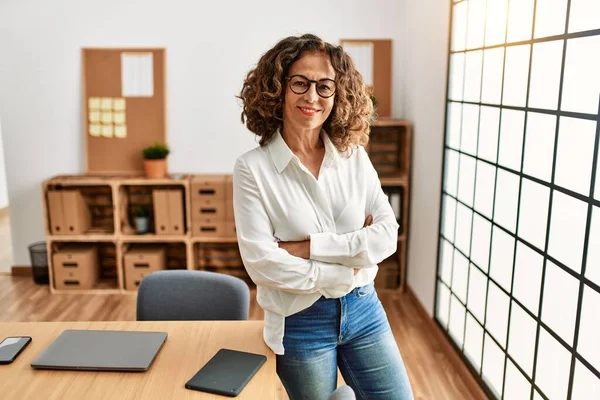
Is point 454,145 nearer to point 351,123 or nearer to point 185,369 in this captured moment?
point 351,123

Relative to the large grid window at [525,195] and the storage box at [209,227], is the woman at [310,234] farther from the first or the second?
the storage box at [209,227]

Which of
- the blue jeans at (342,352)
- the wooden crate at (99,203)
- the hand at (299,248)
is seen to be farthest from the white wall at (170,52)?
the blue jeans at (342,352)

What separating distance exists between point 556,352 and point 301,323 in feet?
3.76

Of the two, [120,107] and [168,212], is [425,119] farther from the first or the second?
[120,107]

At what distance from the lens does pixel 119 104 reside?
4.69 metres

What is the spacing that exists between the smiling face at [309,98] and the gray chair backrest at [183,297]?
79 centimetres

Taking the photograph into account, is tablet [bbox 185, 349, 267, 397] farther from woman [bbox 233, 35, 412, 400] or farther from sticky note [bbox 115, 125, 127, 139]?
sticky note [bbox 115, 125, 127, 139]

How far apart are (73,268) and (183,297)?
266 cm

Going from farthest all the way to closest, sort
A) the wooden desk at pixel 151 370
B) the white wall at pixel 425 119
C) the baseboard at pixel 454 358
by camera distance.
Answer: the white wall at pixel 425 119
the baseboard at pixel 454 358
the wooden desk at pixel 151 370

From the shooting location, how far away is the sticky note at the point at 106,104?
184 inches

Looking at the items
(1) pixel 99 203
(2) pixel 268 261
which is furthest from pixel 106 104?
(2) pixel 268 261

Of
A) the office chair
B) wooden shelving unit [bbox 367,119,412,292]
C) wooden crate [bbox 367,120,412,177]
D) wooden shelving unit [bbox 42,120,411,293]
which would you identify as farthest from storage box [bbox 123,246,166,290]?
the office chair

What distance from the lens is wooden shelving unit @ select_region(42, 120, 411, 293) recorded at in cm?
448

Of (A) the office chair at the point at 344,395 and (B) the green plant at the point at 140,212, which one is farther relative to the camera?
(B) the green plant at the point at 140,212
